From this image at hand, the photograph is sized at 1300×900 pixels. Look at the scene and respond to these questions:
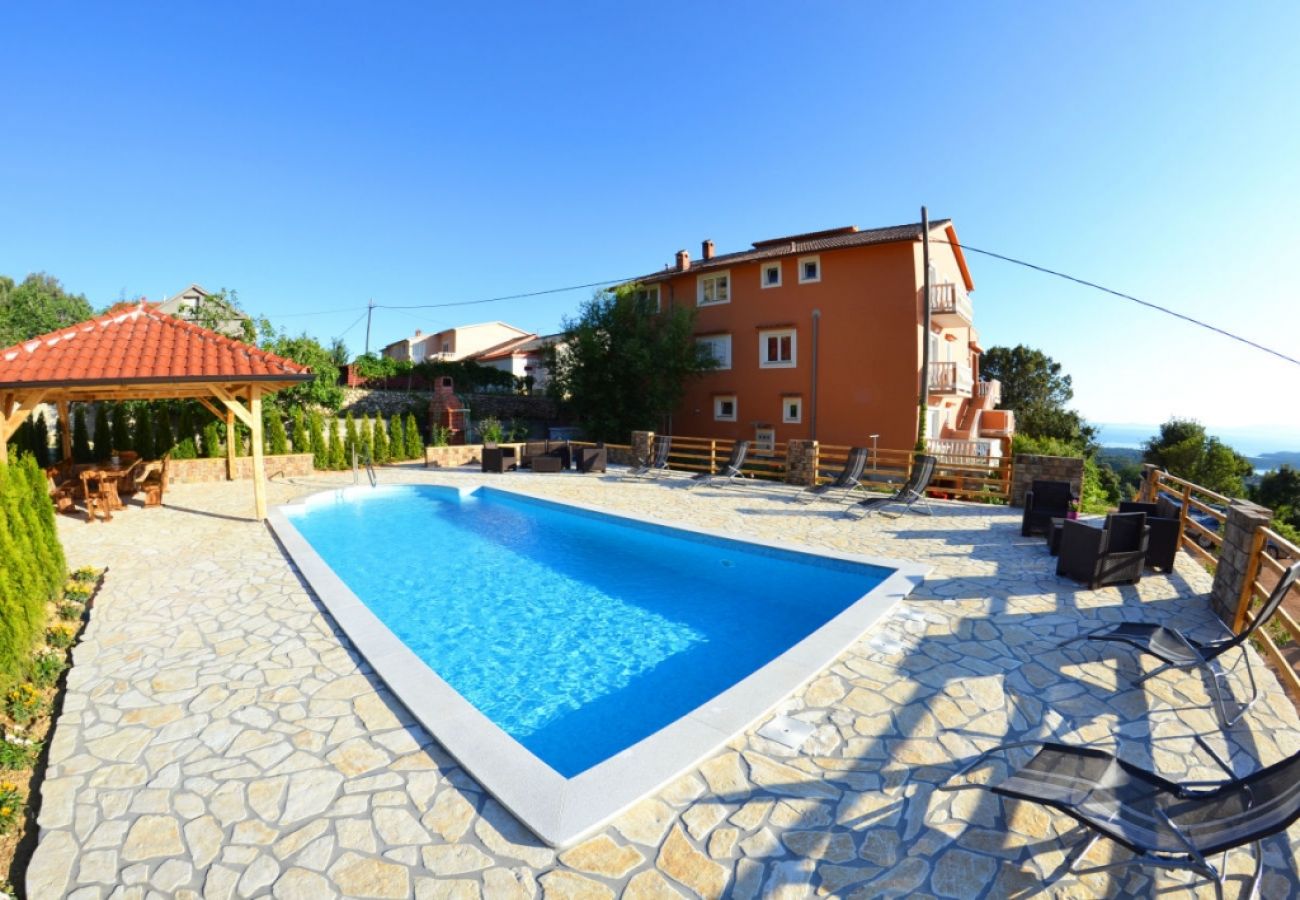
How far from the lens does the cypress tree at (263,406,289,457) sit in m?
16.7

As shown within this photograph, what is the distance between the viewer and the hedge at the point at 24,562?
4250 millimetres

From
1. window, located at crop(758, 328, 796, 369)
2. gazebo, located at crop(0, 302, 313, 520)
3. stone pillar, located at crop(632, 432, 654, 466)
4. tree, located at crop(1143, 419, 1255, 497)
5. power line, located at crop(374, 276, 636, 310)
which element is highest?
power line, located at crop(374, 276, 636, 310)

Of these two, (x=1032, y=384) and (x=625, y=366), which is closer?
(x=625, y=366)

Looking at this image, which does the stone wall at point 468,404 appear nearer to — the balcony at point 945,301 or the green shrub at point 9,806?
the balcony at point 945,301

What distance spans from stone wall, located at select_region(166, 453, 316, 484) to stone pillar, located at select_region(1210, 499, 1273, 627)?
19.7 meters

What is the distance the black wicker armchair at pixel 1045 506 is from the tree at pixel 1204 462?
3721cm

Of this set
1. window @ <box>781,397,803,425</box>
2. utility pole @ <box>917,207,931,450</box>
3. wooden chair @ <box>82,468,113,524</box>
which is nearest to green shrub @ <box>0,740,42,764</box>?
wooden chair @ <box>82,468,113,524</box>

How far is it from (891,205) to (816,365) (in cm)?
645

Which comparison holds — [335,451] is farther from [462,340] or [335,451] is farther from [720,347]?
[462,340]

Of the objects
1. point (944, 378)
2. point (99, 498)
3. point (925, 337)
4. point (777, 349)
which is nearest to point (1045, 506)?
point (925, 337)

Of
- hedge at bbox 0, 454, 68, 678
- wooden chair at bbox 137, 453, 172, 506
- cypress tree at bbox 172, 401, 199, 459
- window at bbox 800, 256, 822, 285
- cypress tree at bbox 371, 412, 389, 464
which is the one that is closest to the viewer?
hedge at bbox 0, 454, 68, 678

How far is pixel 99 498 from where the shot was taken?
34.3 ft

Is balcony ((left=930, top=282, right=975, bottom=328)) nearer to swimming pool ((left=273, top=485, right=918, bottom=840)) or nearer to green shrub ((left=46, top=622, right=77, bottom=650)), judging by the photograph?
swimming pool ((left=273, top=485, right=918, bottom=840))

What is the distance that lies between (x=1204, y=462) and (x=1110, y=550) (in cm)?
4344
